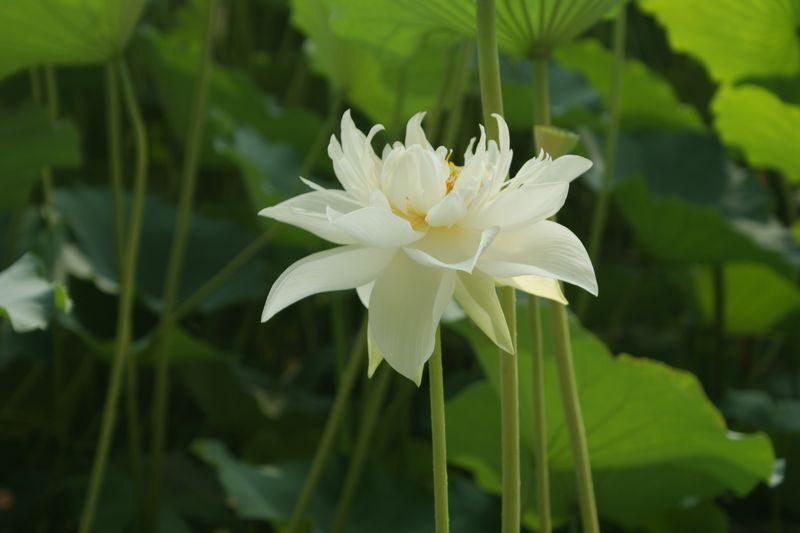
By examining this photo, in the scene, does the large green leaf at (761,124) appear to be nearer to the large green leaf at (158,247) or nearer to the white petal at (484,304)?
the large green leaf at (158,247)

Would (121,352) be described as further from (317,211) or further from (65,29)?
(317,211)

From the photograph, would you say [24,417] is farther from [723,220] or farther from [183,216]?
[723,220]

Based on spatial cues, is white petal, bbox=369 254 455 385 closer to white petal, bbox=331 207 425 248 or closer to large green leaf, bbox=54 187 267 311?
white petal, bbox=331 207 425 248

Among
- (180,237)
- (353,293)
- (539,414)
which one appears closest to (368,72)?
(180,237)

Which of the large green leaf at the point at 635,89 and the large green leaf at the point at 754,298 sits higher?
the large green leaf at the point at 635,89

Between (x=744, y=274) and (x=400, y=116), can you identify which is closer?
(x=400, y=116)

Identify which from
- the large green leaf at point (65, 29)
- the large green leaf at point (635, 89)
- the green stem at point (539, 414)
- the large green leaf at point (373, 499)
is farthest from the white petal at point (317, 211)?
the large green leaf at point (635, 89)

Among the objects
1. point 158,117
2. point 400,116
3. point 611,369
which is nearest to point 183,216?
point 400,116
